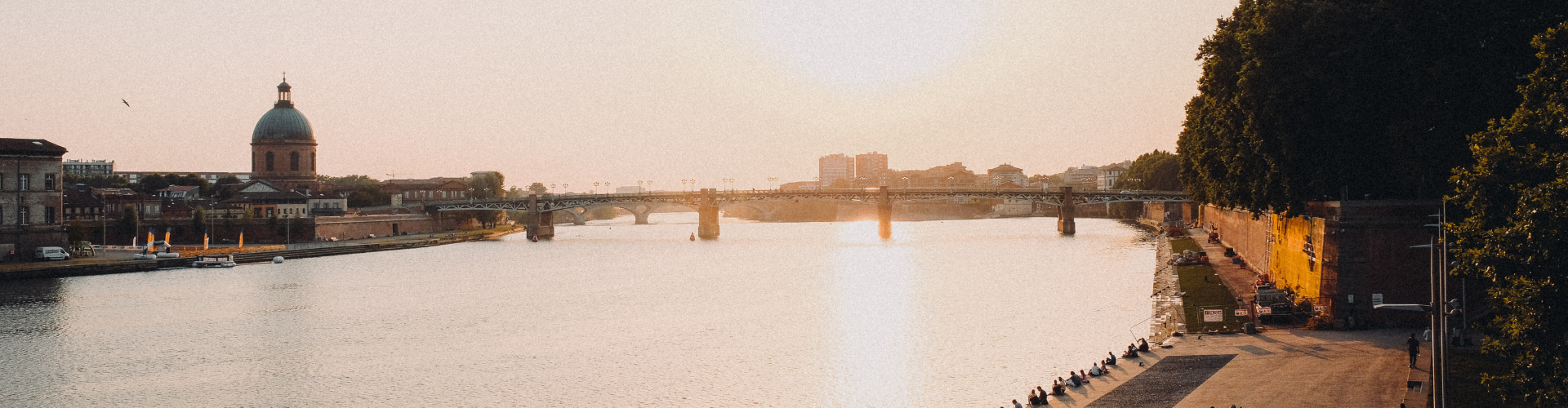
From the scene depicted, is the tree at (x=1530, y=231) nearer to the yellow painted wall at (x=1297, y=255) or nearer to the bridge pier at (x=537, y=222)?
the yellow painted wall at (x=1297, y=255)

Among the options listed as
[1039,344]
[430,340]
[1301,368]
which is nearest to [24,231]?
[430,340]

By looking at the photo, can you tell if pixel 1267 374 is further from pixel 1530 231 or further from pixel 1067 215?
pixel 1067 215

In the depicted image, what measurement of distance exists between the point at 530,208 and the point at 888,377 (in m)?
112

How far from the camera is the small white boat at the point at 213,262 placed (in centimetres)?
8806

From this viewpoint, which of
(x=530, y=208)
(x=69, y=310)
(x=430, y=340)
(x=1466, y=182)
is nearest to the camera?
(x=1466, y=182)

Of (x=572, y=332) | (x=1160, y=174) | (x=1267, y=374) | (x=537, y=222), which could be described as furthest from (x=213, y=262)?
(x=1160, y=174)

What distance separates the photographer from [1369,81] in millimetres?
38469

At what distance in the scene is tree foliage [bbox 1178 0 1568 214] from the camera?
35531 mm

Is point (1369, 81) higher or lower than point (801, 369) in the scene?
higher

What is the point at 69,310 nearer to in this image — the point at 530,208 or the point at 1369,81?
the point at 1369,81

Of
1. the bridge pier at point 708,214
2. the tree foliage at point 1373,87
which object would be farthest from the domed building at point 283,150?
the tree foliage at point 1373,87

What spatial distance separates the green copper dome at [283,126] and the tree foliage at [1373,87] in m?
136

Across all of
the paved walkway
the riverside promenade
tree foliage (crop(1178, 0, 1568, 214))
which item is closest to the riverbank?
the riverside promenade

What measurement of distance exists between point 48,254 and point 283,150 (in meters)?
72.4
